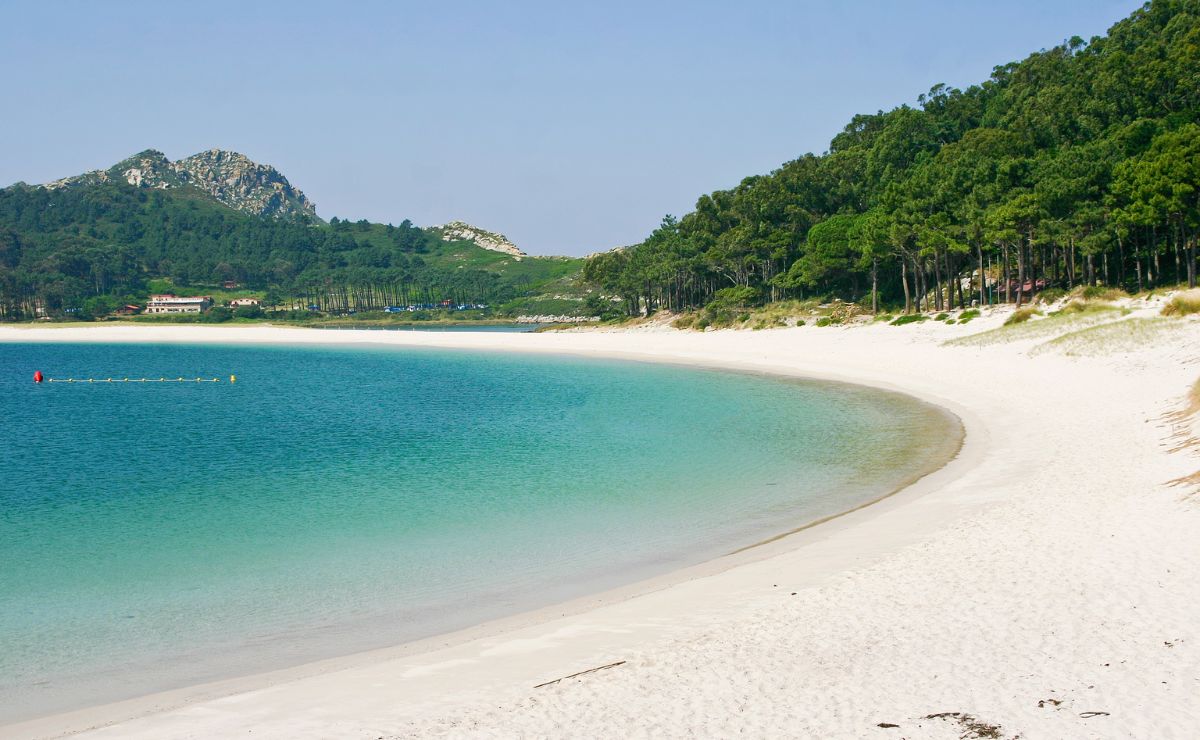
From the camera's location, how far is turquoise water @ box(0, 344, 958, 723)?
11.2m

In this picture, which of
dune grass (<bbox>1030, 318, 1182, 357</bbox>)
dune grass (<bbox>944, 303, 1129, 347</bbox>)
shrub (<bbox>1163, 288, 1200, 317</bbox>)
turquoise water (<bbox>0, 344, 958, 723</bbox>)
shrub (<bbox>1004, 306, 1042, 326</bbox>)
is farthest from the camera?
shrub (<bbox>1004, 306, 1042, 326</bbox>)

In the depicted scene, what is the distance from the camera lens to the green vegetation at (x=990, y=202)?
5575 cm

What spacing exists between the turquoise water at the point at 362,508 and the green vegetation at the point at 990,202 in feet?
96.9

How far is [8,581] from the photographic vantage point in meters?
13.8

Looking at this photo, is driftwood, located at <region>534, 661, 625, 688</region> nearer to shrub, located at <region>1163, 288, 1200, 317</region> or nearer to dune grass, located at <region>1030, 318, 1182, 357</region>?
dune grass, located at <region>1030, 318, 1182, 357</region>

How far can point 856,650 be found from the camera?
8.90 m

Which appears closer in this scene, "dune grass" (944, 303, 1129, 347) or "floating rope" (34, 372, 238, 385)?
"dune grass" (944, 303, 1129, 347)

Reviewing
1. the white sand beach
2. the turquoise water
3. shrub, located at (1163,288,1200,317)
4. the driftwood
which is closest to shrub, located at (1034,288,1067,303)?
shrub, located at (1163,288,1200,317)

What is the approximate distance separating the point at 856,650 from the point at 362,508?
1284cm

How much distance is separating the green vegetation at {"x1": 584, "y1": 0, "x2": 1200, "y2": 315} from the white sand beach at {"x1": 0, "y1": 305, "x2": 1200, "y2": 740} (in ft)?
148

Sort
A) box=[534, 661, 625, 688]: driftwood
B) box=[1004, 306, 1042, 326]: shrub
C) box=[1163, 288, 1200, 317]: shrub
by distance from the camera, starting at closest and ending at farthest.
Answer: box=[534, 661, 625, 688]: driftwood
box=[1163, 288, 1200, 317]: shrub
box=[1004, 306, 1042, 326]: shrub

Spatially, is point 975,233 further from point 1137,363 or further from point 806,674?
point 806,674

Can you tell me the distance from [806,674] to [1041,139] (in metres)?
82.9

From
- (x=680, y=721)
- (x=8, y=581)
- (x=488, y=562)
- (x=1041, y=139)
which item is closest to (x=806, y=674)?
(x=680, y=721)
